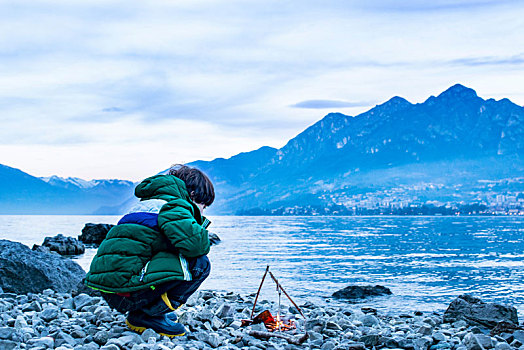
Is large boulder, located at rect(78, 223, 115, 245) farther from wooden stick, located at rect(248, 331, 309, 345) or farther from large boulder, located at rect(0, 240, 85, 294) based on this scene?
wooden stick, located at rect(248, 331, 309, 345)

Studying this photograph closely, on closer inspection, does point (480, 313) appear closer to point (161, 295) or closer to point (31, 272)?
point (161, 295)

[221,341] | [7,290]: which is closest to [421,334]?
[221,341]

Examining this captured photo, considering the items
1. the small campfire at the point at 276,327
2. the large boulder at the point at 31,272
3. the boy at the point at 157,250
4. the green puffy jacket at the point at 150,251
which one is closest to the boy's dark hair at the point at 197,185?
the boy at the point at 157,250

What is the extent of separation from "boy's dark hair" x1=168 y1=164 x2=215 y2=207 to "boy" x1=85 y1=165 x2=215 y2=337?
0.01 m

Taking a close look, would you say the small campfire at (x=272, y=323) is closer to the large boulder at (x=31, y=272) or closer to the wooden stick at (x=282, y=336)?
the wooden stick at (x=282, y=336)

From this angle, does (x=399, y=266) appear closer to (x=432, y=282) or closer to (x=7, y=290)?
(x=432, y=282)

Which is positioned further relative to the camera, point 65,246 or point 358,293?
point 65,246

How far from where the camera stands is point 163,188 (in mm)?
5844

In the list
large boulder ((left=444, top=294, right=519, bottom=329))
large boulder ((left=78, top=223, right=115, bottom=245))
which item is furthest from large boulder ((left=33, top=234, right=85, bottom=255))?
large boulder ((left=444, top=294, right=519, bottom=329))

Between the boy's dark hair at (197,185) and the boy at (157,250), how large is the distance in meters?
0.01

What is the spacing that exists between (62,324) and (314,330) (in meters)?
3.56

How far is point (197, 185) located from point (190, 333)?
75.1 inches

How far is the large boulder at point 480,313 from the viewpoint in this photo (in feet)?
34.2

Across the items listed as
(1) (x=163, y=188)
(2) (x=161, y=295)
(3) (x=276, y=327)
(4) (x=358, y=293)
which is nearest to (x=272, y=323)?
(3) (x=276, y=327)
